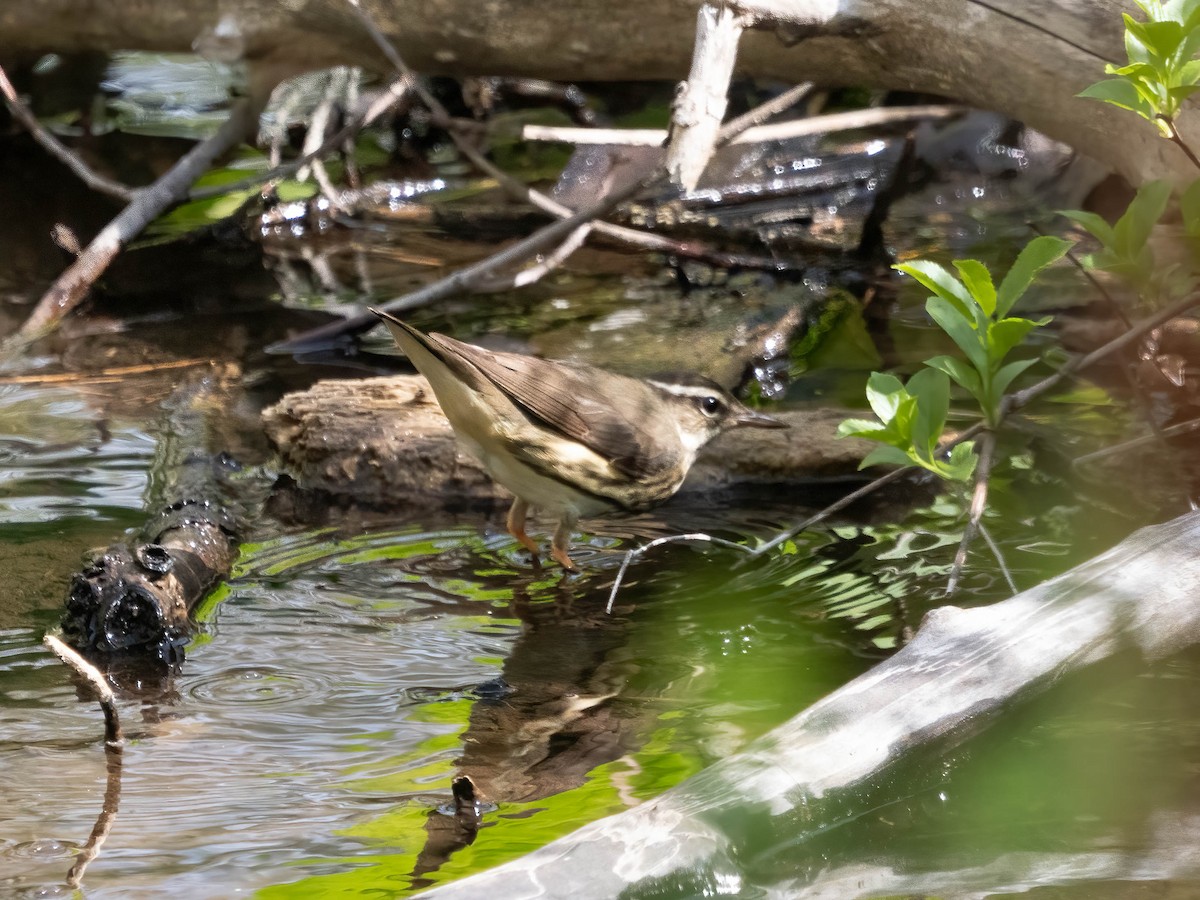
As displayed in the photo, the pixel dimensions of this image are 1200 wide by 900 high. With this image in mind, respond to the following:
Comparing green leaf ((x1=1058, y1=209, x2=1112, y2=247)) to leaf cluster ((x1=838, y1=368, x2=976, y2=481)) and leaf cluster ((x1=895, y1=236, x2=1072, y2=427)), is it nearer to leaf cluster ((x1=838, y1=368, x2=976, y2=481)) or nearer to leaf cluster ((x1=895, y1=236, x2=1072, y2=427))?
leaf cluster ((x1=895, y1=236, x2=1072, y2=427))

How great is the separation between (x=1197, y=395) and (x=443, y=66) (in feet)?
12.7

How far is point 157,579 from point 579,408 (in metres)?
1.96

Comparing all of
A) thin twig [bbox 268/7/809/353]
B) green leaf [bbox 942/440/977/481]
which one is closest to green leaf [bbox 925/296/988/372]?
green leaf [bbox 942/440/977/481]

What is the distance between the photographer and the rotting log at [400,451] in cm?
585

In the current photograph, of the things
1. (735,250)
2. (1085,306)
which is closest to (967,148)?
(735,250)

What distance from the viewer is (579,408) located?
5652 millimetres

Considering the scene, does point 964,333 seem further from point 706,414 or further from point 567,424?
point 706,414

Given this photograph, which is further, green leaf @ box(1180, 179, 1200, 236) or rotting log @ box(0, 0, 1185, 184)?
rotting log @ box(0, 0, 1185, 184)

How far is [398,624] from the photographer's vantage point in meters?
4.63

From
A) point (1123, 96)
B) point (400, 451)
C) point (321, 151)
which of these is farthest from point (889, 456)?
point (321, 151)

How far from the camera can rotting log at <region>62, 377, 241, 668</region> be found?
4.17 m

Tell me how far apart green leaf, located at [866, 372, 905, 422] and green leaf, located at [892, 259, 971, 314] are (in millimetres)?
275

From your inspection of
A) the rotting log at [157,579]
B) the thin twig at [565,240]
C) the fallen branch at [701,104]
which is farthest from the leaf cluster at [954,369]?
the thin twig at [565,240]

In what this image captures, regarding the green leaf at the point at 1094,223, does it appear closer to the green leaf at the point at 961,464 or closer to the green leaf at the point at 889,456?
the green leaf at the point at 961,464
